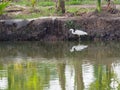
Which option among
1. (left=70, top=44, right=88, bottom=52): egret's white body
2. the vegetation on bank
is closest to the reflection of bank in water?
(left=70, top=44, right=88, bottom=52): egret's white body

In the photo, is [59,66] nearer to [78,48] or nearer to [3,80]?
[3,80]

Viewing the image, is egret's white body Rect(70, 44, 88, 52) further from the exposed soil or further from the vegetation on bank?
the vegetation on bank

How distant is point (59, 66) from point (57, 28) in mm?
5516

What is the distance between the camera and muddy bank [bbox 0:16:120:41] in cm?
2023

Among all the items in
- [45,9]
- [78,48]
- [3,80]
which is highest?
[3,80]

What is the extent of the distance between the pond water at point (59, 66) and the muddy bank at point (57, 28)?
0.49 metres

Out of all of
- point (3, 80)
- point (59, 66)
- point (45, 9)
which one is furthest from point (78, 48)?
point (3, 80)

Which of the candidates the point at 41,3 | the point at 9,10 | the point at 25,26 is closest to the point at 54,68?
the point at 25,26

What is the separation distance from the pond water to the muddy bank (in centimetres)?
49

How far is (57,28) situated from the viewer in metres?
20.3

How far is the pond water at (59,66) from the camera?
12344 mm

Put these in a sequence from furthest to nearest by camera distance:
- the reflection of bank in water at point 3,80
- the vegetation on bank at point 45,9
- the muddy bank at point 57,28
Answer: the vegetation on bank at point 45,9 < the muddy bank at point 57,28 < the reflection of bank in water at point 3,80

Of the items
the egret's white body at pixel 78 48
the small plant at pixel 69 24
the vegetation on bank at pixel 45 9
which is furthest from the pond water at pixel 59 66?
the vegetation on bank at pixel 45 9

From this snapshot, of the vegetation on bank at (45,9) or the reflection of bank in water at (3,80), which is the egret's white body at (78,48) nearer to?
the vegetation on bank at (45,9)
